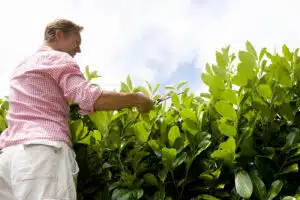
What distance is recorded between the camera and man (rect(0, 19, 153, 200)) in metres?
2.51

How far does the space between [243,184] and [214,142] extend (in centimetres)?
36

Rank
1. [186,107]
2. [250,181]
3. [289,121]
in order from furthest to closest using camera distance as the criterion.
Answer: [186,107] < [289,121] < [250,181]

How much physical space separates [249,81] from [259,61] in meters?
0.17

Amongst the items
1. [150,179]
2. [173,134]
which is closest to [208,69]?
[173,134]

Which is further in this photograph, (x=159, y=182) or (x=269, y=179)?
(x=159, y=182)

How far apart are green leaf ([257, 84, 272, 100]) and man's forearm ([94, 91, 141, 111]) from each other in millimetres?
657

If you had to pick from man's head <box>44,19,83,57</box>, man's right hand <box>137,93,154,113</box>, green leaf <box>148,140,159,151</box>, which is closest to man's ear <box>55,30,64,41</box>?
man's head <box>44,19,83,57</box>

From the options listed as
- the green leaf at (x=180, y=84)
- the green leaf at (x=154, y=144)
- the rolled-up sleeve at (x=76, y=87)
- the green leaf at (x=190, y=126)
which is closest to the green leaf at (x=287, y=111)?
the green leaf at (x=190, y=126)

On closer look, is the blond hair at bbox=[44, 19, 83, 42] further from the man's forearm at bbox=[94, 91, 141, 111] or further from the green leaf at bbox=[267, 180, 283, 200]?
the green leaf at bbox=[267, 180, 283, 200]

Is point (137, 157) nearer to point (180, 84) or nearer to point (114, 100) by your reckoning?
point (114, 100)

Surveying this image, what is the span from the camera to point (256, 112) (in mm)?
2635

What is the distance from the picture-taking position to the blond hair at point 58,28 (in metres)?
3.05

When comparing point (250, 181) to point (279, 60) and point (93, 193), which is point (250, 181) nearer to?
point (279, 60)

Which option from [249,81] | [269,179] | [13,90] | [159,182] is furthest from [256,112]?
[13,90]
